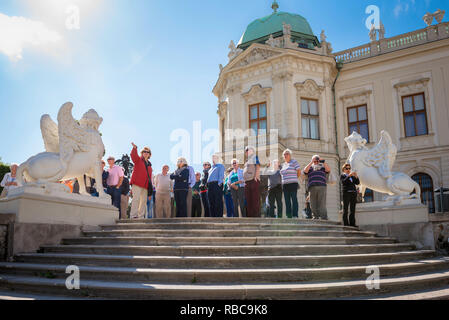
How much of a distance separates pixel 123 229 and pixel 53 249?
1.36 meters

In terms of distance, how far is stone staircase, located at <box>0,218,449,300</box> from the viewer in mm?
4223

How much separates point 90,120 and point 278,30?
1860 centimetres

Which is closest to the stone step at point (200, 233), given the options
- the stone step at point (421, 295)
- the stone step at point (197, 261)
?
the stone step at point (197, 261)

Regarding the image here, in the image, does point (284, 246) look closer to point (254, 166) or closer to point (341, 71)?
point (254, 166)

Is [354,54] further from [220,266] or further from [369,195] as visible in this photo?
[220,266]

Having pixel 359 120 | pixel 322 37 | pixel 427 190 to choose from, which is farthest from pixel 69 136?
pixel 322 37

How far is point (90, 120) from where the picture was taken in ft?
24.6

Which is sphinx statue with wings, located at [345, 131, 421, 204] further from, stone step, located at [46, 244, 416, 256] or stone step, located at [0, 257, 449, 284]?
stone step, located at [0, 257, 449, 284]

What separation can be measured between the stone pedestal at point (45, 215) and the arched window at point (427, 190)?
17.1 meters

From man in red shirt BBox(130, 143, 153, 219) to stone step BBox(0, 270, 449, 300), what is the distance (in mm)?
4057

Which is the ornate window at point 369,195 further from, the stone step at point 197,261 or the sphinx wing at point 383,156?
the stone step at point 197,261

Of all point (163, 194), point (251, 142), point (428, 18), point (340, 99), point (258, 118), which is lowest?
point (163, 194)
